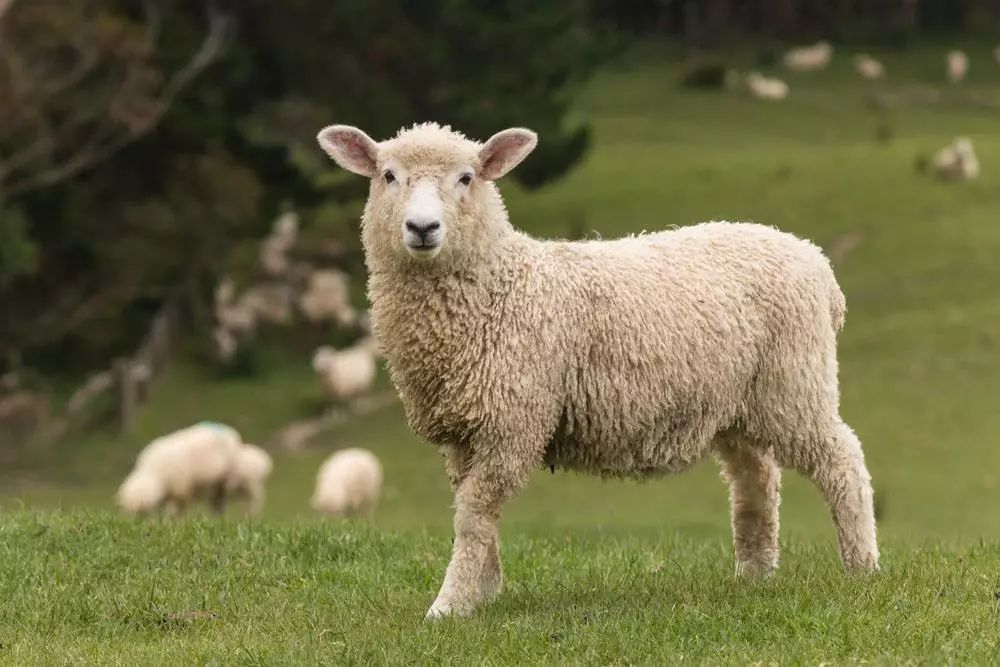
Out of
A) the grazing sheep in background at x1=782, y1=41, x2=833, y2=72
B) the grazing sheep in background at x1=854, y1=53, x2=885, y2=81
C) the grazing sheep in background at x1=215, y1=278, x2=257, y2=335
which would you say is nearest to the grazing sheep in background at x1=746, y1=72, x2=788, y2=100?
the grazing sheep in background at x1=782, y1=41, x2=833, y2=72

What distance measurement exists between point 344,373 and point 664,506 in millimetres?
6547

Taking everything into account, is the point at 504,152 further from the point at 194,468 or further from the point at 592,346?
the point at 194,468

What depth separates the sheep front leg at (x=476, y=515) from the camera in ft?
23.1

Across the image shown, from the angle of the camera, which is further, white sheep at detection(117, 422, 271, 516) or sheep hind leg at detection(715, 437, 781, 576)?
white sheep at detection(117, 422, 271, 516)

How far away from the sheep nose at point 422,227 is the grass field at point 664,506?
1.55 meters

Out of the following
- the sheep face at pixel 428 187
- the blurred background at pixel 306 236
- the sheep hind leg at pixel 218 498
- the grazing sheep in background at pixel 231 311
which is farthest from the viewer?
the grazing sheep in background at pixel 231 311

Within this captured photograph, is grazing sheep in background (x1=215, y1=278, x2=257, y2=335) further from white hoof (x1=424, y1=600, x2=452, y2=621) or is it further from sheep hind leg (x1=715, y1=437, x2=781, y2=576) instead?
white hoof (x1=424, y1=600, x2=452, y2=621)

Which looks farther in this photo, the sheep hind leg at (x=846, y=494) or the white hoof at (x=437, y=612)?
the sheep hind leg at (x=846, y=494)

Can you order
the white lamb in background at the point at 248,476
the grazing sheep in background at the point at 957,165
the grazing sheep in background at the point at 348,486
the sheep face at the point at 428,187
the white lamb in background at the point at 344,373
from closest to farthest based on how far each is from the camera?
1. the sheep face at the point at 428,187
2. the white lamb in background at the point at 248,476
3. the grazing sheep in background at the point at 348,486
4. the white lamb in background at the point at 344,373
5. the grazing sheep in background at the point at 957,165

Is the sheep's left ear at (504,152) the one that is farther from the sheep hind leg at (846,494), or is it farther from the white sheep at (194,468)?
the white sheep at (194,468)

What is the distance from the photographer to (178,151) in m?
25.5

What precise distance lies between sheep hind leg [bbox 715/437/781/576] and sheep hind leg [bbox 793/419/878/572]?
0.36 meters

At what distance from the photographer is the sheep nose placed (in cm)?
685

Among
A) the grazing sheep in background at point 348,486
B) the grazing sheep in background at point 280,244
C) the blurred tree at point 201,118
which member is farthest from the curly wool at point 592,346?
the grazing sheep in background at point 280,244
